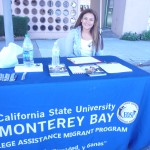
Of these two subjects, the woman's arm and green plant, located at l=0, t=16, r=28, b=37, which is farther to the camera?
green plant, located at l=0, t=16, r=28, b=37

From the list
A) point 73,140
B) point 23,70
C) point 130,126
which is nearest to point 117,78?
point 130,126

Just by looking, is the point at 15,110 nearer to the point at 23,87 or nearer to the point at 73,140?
the point at 23,87

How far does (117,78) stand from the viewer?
181 centimetres

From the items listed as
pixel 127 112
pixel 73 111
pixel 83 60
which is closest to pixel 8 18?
pixel 83 60

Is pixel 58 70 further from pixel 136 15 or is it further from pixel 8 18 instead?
pixel 136 15

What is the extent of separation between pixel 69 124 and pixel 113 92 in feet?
1.51

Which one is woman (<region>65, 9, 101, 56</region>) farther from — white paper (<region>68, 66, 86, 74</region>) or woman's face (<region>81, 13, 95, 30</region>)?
white paper (<region>68, 66, 86, 74</region>)

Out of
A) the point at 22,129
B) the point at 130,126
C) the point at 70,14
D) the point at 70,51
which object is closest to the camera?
the point at 22,129

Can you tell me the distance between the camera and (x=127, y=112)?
6.35 ft

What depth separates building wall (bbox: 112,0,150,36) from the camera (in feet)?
28.8

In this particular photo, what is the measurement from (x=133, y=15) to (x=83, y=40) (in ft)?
22.6

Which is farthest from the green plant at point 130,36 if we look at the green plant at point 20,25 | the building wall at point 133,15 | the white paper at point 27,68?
the white paper at point 27,68

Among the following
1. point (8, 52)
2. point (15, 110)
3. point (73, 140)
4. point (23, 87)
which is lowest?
point (73, 140)

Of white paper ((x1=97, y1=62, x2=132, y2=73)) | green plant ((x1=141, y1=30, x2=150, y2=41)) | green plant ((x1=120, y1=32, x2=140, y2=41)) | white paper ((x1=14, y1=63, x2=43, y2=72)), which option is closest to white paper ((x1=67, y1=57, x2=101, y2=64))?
white paper ((x1=97, y1=62, x2=132, y2=73))
